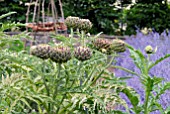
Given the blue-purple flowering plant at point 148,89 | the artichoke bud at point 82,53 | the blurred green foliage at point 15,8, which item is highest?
the artichoke bud at point 82,53

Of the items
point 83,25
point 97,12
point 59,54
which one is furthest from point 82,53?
point 97,12

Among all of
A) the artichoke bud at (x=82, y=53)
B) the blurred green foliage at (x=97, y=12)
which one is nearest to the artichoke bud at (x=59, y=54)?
the artichoke bud at (x=82, y=53)

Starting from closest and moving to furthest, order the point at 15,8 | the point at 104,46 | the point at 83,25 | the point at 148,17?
1. the point at 104,46
2. the point at 83,25
3. the point at 15,8
4. the point at 148,17

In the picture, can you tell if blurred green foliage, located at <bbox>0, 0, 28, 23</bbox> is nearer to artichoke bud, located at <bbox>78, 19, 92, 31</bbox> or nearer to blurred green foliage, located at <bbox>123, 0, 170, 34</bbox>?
blurred green foliage, located at <bbox>123, 0, 170, 34</bbox>

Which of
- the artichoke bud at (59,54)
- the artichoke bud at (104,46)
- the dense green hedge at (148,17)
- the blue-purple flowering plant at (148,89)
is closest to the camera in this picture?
the artichoke bud at (59,54)

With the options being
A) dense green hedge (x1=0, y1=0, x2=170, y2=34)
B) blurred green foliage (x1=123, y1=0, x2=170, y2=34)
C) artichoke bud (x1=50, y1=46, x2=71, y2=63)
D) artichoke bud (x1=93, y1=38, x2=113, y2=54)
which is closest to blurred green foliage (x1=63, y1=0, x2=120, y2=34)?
dense green hedge (x1=0, y1=0, x2=170, y2=34)

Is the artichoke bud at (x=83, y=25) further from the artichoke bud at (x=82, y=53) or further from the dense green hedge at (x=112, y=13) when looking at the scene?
the dense green hedge at (x=112, y=13)

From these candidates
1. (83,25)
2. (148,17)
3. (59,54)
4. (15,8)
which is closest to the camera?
(59,54)

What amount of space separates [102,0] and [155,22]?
0.81 meters

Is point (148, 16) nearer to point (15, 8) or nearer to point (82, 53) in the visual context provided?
point (15, 8)

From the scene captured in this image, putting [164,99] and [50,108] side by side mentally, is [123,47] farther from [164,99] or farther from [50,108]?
[164,99]

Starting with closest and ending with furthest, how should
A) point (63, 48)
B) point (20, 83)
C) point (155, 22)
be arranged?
point (63, 48), point (20, 83), point (155, 22)

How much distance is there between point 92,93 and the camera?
3.68 feet

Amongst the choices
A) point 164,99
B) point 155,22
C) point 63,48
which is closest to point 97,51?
point 63,48
